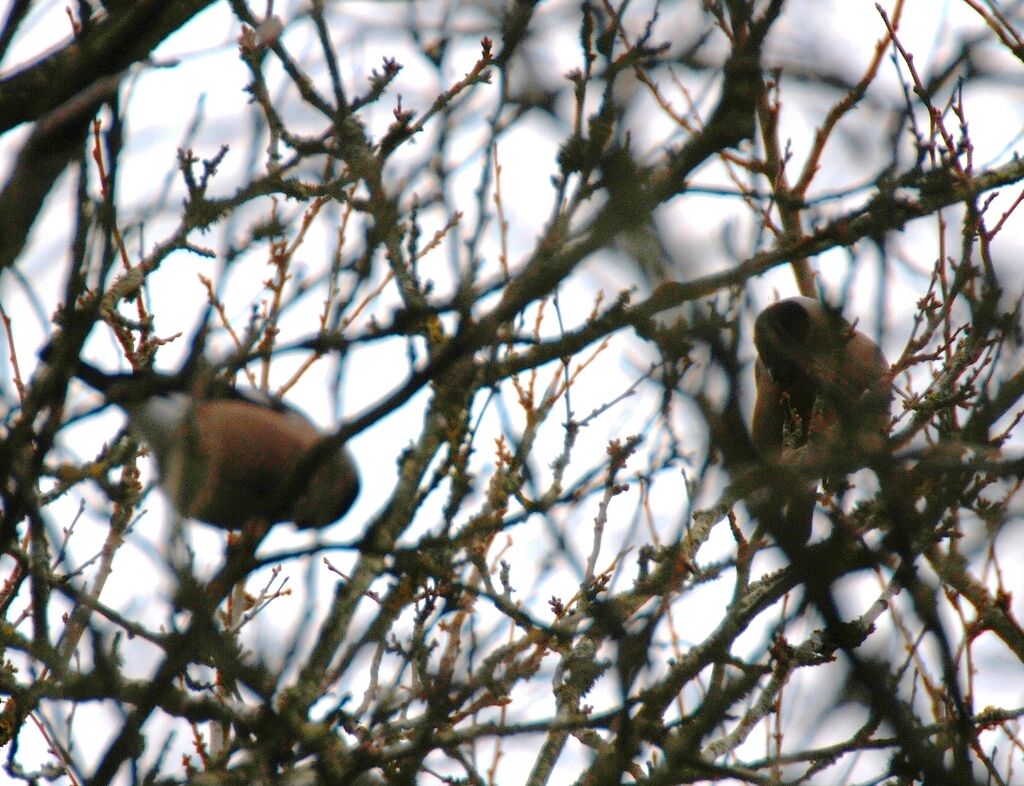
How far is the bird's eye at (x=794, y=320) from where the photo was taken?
5.46m

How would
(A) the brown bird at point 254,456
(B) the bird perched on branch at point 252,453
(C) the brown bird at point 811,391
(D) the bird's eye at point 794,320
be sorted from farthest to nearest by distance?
1. (D) the bird's eye at point 794,320
2. (A) the brown bird at point 254,456
3. (B) the bird perched on branch at point 252,453
4. (C) the brown bird at point 811,391

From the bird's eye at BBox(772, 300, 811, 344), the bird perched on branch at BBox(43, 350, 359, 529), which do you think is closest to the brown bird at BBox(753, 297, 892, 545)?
the bird's eye at BBox(772, 300, 811, 344)

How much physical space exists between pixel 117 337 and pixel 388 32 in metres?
2.28

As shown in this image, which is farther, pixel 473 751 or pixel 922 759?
pixel 473 751

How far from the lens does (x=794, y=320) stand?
5.61 metres

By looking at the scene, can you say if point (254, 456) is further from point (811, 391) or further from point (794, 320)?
point (811, 391)

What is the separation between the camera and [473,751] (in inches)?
127

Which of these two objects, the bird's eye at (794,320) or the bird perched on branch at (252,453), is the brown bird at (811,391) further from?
the bird perched on branch at (252,453)

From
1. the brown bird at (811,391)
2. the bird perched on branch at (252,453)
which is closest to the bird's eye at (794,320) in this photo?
the brown bird at (811,391)

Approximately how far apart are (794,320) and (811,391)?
56 cm

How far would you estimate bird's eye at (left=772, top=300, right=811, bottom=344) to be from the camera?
5.46m

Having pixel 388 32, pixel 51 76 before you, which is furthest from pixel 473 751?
pixel 51 76

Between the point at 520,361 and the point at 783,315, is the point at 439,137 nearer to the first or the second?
the point at 520,361

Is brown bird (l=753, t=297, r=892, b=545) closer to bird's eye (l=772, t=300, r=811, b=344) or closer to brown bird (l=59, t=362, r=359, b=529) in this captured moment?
bird's eye (l=772, t=300, r=811, b=344)
